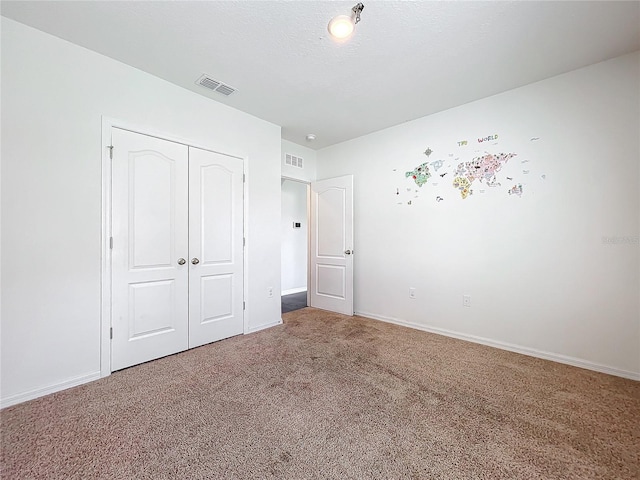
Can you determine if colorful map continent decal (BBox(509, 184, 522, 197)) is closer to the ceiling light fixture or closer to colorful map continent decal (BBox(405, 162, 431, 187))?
colorful map continent decal (BBox(405, 162, 431, 187))

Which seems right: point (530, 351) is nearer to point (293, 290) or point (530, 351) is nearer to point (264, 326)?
point (264, 326)

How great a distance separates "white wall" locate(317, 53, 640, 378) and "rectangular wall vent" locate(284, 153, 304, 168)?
143 cm

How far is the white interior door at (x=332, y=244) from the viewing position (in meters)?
4.12

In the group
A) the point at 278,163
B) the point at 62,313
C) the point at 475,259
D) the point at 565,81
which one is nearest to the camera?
the point at 62,313

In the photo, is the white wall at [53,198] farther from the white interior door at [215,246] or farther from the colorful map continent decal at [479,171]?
the colorful map continent decal at [479,171]

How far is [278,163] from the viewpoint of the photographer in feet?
12.2

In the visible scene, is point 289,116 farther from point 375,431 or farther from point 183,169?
point 375,431

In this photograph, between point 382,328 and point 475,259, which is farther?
point 382,328

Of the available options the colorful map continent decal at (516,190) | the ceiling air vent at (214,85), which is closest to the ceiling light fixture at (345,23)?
the ceiling air vent at (214,85)

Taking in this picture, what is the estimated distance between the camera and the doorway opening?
594 centimetres

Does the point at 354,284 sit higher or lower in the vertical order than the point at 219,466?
higher

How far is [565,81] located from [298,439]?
3.72 m

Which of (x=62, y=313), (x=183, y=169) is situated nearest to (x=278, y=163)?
(x=183, y=169)

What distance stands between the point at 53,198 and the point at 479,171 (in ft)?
13.0
